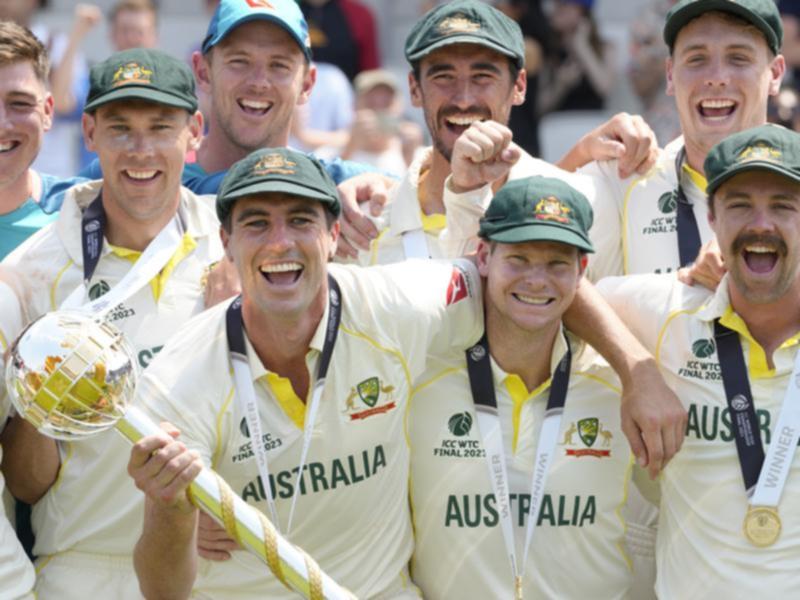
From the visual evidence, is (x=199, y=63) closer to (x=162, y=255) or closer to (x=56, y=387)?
(x=162, y=255)

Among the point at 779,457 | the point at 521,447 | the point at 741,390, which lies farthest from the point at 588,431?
the point at 779,457

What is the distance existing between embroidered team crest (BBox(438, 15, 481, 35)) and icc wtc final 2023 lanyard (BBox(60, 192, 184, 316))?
1.17 m

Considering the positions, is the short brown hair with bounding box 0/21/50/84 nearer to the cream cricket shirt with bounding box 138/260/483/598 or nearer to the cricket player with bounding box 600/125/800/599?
the cream cricket shirt with bounding box 138/260/483/598

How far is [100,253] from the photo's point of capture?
18.1ft

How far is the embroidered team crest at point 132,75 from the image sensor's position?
5.61 m

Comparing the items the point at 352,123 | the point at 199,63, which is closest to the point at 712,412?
the point at 199,63

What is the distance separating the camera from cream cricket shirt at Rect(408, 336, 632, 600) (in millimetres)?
5371

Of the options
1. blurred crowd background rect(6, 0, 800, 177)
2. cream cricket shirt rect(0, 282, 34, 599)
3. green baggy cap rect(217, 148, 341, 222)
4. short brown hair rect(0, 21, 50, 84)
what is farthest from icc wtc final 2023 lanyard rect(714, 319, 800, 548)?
blurred crowd background rect(6, 0, 800, 177)

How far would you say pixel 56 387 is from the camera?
4.41 meters

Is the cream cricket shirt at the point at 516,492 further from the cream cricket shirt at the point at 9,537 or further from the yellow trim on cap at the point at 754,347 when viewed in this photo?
the cream cricket shirt at the point at 9,537

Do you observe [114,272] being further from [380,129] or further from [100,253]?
[380,129]

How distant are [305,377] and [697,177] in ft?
5.41

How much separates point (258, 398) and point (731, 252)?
1.56 meters

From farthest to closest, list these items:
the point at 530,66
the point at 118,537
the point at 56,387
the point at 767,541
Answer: the point at 530,66 < the point at 118,537 < the point at 767,541 < the point at 56,387
